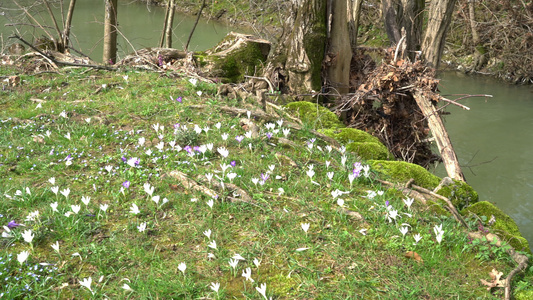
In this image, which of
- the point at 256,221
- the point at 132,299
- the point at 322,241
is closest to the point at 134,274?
the point at 132,299

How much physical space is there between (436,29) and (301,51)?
2459mm

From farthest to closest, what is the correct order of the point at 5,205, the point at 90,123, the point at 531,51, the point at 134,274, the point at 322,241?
the point at 531,51 < the point at 90,123 < the point at 5,205 < the point at 322,241 < the point at 134,274

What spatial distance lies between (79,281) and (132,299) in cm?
35

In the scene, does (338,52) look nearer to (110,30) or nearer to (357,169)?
(357,169)

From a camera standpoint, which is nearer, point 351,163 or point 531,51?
point 351,163

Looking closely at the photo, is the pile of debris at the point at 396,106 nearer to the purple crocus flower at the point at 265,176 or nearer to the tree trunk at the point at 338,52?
the tree trunk at the point at 338,52

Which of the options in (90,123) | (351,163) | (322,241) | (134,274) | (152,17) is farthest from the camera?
(152,17)

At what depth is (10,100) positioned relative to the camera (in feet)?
23.0

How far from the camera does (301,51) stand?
293 inches

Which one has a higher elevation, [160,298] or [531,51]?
[531,51]

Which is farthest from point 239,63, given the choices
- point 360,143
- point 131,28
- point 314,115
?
point 131,28

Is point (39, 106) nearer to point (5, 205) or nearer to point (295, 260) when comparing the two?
point (5, 205)

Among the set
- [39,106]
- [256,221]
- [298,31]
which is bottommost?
[39,106]

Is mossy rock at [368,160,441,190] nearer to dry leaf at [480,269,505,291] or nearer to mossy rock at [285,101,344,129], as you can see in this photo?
mossy rock at [285,101,344,129]
